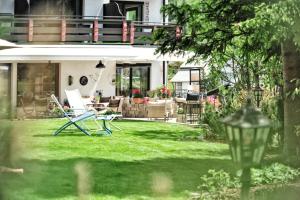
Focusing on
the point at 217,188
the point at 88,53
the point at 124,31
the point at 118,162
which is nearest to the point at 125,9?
the point at 124,31

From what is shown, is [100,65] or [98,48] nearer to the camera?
[100,65]

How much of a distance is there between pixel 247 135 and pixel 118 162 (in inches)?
285

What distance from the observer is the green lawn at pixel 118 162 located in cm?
278

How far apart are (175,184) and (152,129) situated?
9.50m

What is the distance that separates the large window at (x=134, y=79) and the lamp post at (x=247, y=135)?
78.8 ft

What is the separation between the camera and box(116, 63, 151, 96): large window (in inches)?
1096

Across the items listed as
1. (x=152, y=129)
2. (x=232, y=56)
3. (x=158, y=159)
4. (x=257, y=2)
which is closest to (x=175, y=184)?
(x=158, y=159)

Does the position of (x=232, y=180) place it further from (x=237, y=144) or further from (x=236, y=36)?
(x=237, y=144)

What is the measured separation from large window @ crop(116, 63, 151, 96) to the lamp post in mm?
24032

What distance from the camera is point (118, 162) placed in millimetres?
10766

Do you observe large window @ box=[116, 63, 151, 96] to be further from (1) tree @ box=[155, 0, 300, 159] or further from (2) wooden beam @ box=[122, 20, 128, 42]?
(1) tree @ box=[155, 0, 300, 159]

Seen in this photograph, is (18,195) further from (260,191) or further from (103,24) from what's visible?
(103,24)

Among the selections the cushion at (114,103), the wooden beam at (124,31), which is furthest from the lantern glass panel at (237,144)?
the wooden beam at (124,31)

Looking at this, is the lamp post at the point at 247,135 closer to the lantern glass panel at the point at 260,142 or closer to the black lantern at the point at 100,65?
the lantern glass panel at the point at 260,142
